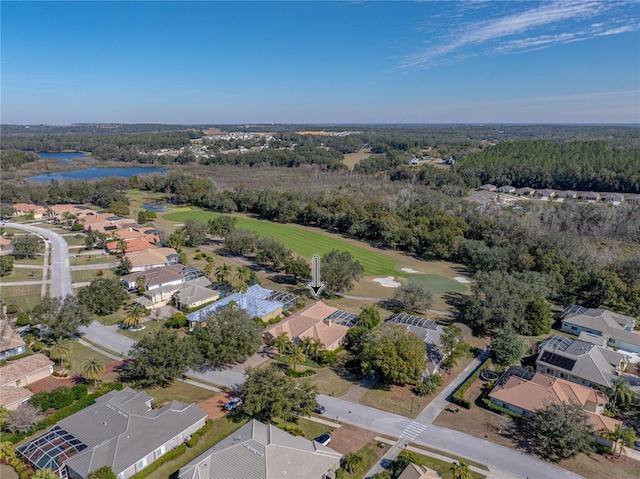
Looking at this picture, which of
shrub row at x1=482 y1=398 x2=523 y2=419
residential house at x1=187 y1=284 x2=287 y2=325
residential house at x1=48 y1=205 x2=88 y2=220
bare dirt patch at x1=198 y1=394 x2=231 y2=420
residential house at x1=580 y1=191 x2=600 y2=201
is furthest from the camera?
residential house at x1=580 y1=191 x2=600 y2=201

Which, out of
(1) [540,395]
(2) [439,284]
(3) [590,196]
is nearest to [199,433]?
(1) [540,395]

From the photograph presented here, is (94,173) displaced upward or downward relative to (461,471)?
upward

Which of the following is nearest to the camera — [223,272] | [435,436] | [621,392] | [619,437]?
[619,437]

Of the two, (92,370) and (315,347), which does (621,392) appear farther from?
(92,370)

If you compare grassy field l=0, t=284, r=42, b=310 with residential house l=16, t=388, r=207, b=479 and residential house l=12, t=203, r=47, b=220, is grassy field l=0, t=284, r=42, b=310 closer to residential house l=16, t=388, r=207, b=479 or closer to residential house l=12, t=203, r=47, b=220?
residential house l=16, t=388, r=207, b=479

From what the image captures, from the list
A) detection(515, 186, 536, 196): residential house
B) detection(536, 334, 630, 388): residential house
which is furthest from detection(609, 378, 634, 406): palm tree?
detection(515, 186, 536, 196): residential house

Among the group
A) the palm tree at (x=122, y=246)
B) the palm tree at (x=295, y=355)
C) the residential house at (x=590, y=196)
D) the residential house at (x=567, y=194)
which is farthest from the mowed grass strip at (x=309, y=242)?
Answer: the residential house at (x=590, y=196)
